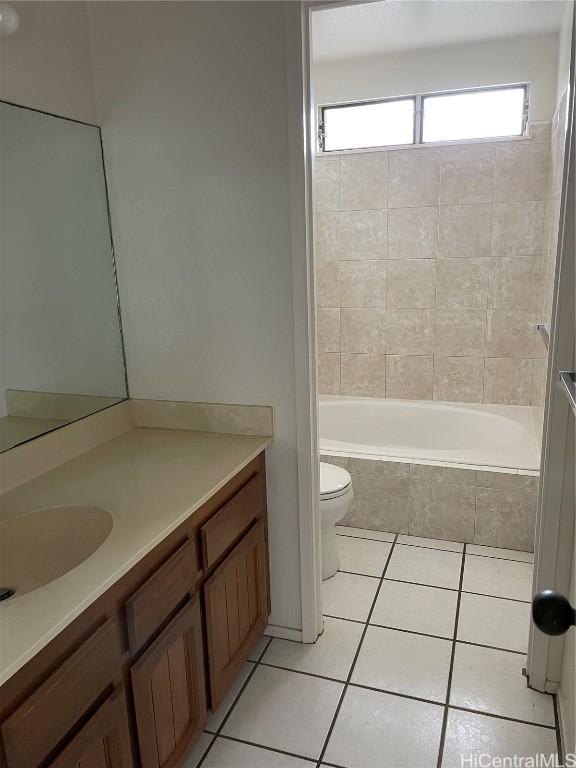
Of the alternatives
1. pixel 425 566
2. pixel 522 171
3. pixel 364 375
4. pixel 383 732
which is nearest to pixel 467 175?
pixel 522 171

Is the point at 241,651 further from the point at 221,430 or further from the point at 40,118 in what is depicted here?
the point at 40,118

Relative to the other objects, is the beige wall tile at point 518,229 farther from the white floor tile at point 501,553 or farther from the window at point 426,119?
the white floor tile at point 501,553

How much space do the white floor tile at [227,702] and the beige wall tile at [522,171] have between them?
2.90 metres

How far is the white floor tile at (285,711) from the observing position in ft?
5.73

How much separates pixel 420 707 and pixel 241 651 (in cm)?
60

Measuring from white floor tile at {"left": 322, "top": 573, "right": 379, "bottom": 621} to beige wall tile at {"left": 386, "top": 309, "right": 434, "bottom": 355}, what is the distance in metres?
1.67

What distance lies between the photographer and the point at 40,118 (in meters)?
1.75

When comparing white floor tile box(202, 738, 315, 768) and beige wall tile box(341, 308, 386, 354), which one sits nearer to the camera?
white floor tile box(202, 738, 315, 768)

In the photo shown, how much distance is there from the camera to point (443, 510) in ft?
9.48

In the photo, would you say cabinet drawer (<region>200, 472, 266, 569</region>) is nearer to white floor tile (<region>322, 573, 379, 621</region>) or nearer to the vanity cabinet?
the vanity cabinet

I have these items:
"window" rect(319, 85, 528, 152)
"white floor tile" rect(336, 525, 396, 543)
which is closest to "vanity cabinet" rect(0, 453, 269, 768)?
"white floor tile" rect(336, 525, 396, 543)

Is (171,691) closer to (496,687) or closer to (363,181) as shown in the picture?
(496,687)

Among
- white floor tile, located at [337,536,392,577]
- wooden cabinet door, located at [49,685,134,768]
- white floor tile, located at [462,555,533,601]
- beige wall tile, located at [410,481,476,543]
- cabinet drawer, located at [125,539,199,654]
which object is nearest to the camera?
wooden cabinet door, located at [49,685,134,768]

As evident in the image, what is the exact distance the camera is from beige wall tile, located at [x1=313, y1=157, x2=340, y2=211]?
3.72 meters
